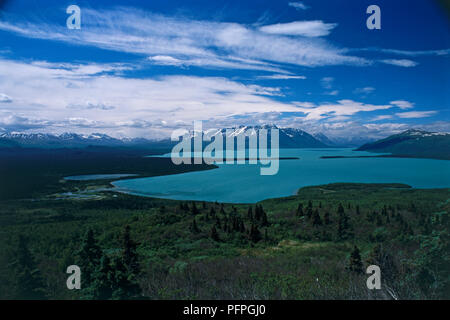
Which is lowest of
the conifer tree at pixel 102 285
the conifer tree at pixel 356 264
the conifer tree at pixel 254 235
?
the conifer tree at pixel 254 235

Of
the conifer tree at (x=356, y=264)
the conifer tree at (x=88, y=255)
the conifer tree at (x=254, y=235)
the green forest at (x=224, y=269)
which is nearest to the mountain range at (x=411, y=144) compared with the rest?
the conifer tree at (x=254, y=235)

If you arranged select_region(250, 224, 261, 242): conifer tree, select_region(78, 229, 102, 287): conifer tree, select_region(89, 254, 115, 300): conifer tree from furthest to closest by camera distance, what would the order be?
1. select_region(250, 224, 261, 242): conifer tree
2. select_region(78, 229, 102, 287): conifer tree
3. select_region(89, 254, 115, 300): conifer tree

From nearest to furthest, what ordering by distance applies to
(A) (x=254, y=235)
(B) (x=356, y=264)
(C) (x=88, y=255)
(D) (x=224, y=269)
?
(C) (x=88, y=255) → (B) (x=356, y=264) → (D) (x=224, y=269) → (A) (x=254, y=235)

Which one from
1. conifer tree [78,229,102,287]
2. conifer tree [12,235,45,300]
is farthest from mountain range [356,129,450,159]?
conifer tree [12,235,45,300]

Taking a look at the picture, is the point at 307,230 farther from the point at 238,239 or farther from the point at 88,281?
the point at 88,281

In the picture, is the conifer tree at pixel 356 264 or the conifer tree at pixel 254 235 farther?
the conifer tree at pixel 254 235

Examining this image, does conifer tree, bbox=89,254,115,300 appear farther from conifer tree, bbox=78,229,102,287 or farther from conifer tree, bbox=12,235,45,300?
conifer tree, bbox=12,235,45,300

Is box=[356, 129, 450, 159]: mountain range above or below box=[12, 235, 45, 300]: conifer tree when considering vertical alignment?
above

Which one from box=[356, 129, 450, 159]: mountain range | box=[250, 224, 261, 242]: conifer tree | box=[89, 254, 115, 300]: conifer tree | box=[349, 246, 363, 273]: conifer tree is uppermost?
box=[356, 129, 450, 159]: mountain range

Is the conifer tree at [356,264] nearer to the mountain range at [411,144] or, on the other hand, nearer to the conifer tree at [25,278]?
the conifer tree at [25,278]

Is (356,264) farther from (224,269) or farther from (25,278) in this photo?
(25,278)

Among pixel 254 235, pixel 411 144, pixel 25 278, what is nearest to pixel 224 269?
pixel 25 278
